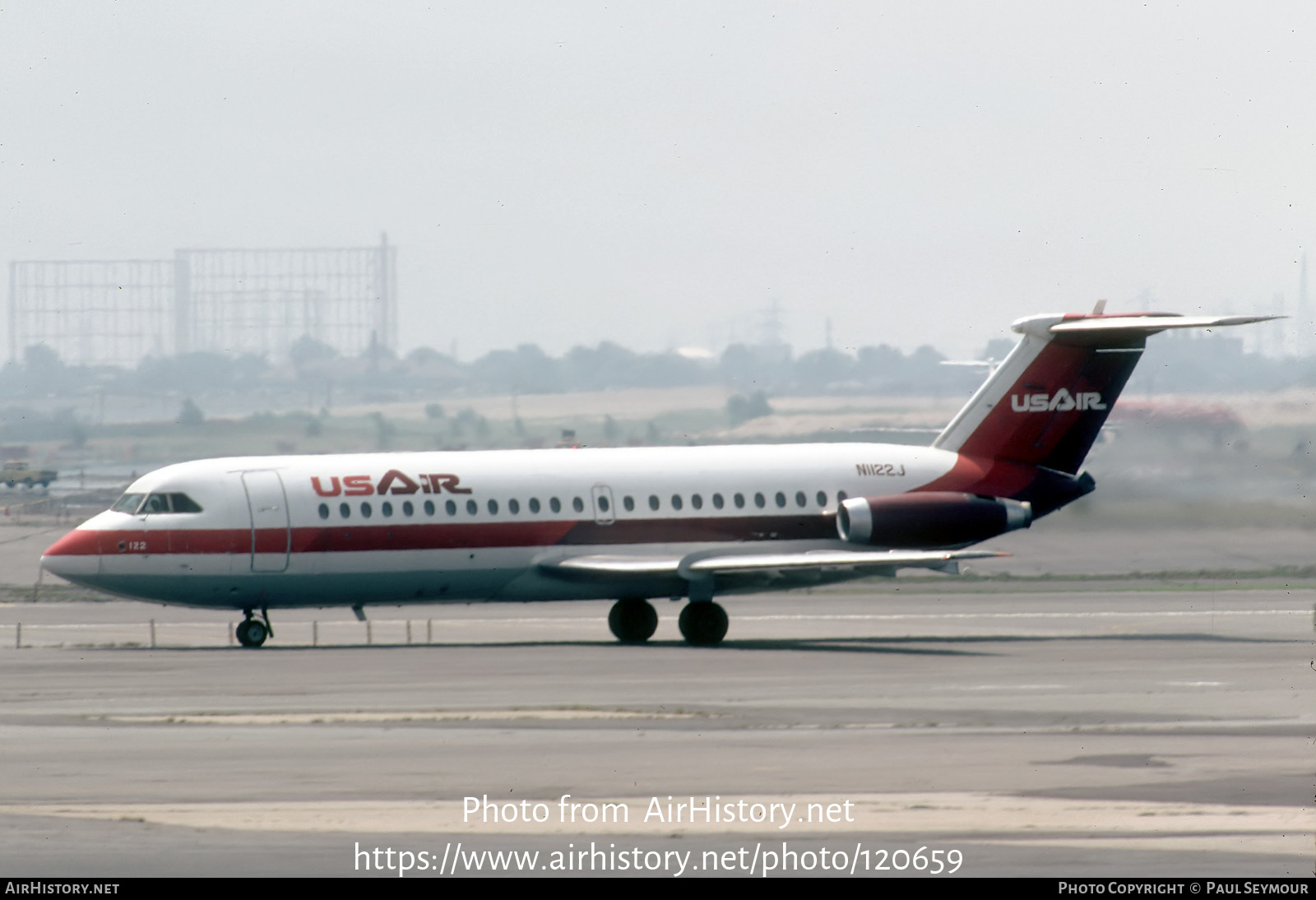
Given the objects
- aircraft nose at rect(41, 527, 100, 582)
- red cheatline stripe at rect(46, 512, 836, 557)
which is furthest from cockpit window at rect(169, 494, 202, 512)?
aircraft nose at rect(41, 527, 100, 582)

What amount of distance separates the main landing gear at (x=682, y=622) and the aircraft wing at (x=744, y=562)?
0.83m

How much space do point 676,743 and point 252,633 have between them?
65.1 feet

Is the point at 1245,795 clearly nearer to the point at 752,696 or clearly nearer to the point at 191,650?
the point at 752,696

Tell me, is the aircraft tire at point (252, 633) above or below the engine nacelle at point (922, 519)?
below

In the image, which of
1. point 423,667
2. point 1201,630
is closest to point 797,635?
point 1201,630

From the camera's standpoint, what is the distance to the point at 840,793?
18359 millimetres

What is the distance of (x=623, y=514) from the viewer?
1650 inches

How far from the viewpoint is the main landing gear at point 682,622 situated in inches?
1617

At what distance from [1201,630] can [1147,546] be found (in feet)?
29.0

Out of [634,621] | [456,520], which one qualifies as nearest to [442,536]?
[456,520]

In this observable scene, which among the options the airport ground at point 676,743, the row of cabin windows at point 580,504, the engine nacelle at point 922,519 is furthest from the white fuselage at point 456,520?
the airport ground at point 676,743

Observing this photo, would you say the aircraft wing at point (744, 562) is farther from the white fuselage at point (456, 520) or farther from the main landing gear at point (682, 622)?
the main landing gear at point (682, 622)

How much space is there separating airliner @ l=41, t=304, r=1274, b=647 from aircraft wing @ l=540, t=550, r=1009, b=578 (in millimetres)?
52

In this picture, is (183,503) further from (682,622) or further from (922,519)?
(922,519)
